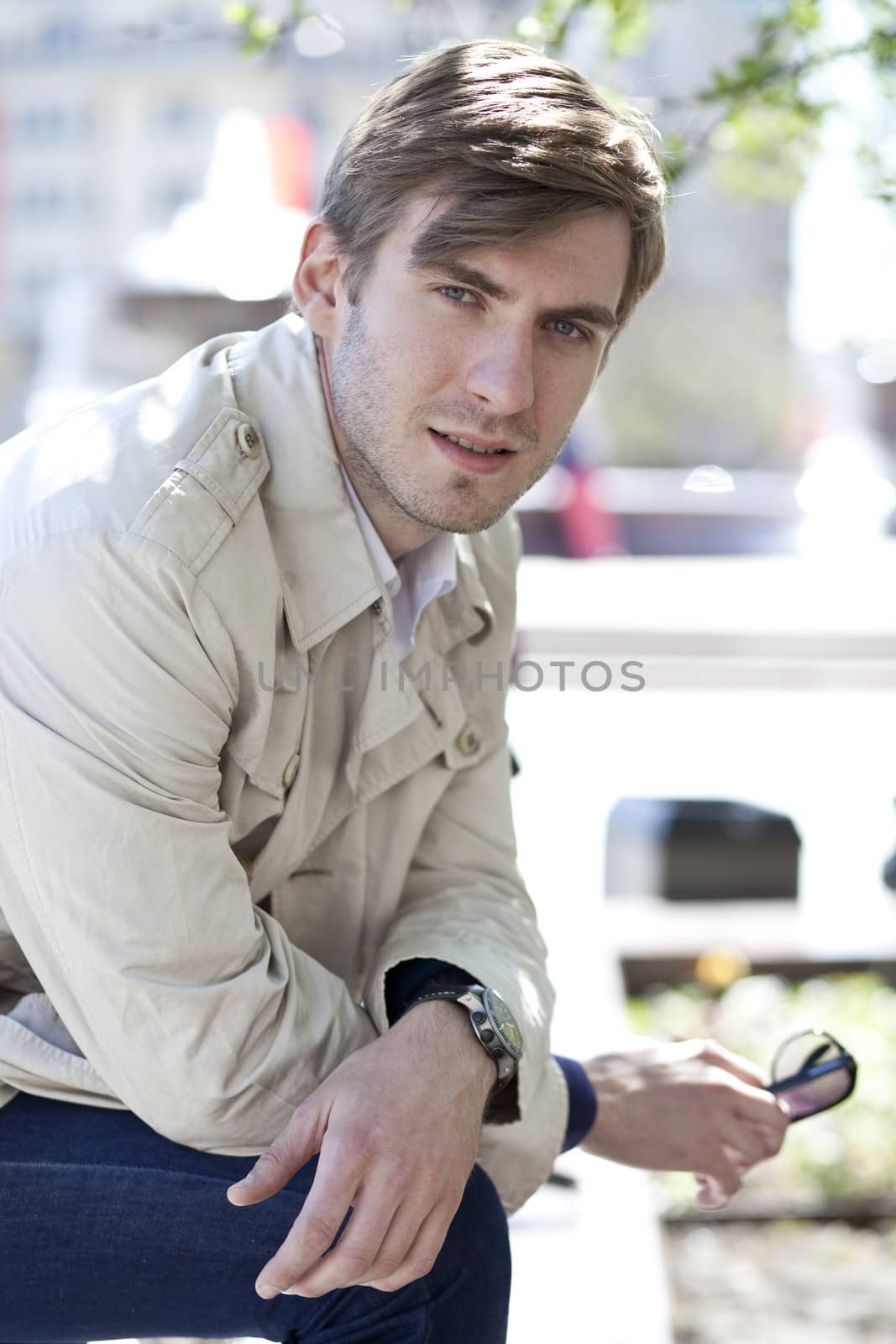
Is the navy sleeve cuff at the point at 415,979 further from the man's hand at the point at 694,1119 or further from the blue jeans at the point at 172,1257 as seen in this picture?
the blue jeans at the point at 172,1257

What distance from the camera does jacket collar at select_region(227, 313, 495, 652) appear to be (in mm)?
1913

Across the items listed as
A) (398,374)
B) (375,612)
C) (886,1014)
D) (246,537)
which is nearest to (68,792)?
(246,537)

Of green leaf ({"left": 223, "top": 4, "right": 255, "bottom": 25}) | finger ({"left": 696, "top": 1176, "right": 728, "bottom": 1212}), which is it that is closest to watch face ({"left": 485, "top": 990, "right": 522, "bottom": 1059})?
finger ({"left": 696, "top": 1176, "right": 728, "bottom": 1212})

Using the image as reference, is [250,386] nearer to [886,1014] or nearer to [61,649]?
[61,649]

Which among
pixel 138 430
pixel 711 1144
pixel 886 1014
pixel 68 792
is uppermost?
pixel 138 430

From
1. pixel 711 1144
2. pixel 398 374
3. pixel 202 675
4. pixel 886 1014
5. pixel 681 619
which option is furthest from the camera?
pixel 681 619

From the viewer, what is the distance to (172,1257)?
168 centimetres

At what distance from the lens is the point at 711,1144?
6.84ft

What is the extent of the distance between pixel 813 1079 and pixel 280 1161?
909 mm

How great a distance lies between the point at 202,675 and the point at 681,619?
7.81m

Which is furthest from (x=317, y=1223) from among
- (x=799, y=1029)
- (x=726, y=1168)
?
(x=799, y=1029)

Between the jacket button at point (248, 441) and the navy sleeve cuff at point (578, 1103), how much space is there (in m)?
0.94

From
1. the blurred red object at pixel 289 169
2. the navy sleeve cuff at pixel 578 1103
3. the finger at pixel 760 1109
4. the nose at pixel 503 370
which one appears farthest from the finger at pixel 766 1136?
the blurred red object at pixel 289 169

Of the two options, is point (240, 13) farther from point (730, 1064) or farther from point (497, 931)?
point (730, 1064)
